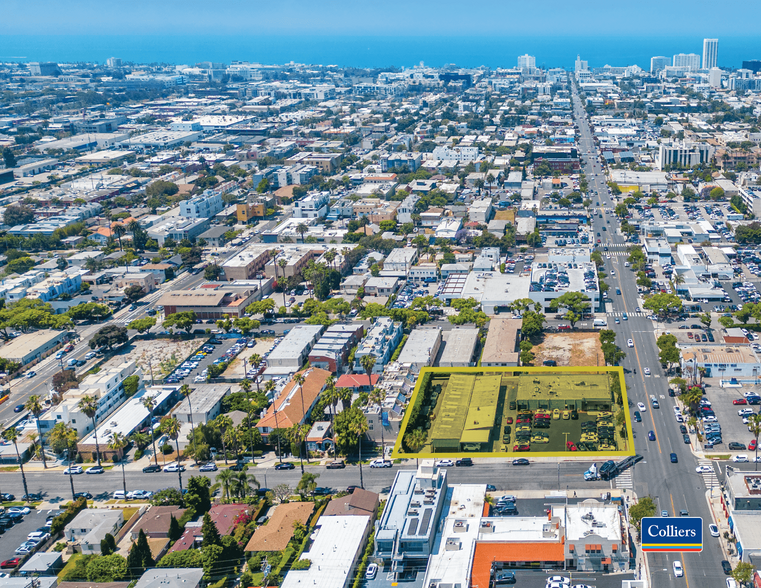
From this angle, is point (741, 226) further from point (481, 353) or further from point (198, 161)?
point (198, 161)

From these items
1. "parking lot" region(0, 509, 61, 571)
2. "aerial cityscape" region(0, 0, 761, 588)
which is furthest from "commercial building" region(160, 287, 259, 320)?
"parking lot" region(0, 509, 61, 571)

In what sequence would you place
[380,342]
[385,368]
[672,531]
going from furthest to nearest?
[380,342] → [385,368] → [672,531]

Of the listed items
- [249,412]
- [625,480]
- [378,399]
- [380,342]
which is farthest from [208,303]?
[625,480]

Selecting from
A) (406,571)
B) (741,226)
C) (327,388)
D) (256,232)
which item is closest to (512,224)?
(741,226)

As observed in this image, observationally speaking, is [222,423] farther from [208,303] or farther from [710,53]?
[710,53]

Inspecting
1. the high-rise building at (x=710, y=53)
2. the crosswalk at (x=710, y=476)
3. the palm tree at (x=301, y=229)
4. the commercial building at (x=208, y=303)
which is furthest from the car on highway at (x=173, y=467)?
the high-rise building at (x=710, y=53)

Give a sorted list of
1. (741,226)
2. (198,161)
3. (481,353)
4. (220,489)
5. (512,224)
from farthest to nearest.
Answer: (198,161) < (512,224) < (741,226) < (481,353) < (220,489)

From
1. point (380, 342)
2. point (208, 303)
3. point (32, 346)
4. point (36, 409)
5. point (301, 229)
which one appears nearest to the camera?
point (36, 409)
